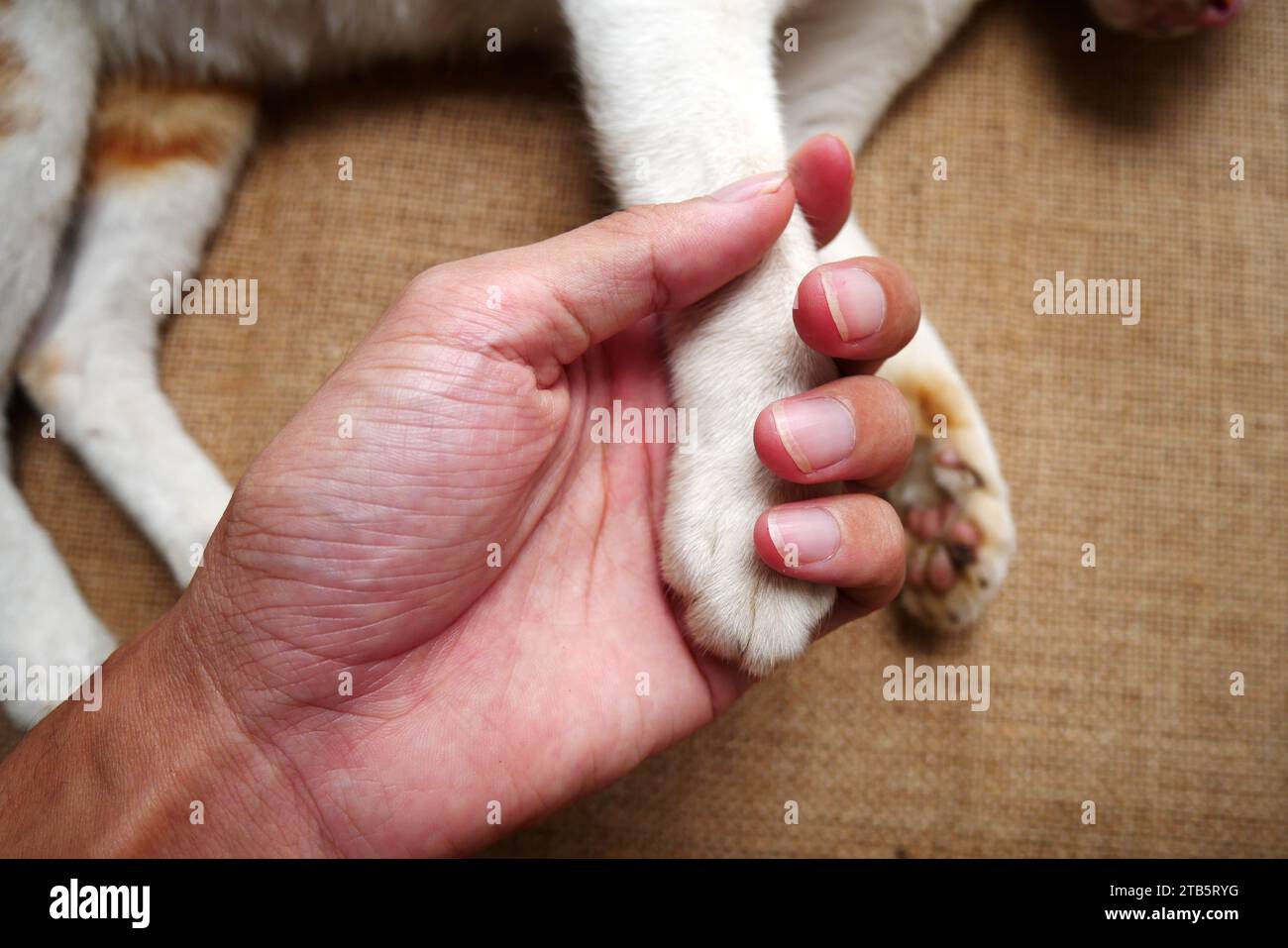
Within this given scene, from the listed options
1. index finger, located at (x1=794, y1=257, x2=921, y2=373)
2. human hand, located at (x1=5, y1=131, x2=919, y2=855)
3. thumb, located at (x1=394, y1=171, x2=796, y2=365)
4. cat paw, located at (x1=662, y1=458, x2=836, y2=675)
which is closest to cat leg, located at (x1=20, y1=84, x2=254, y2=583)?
human hand, located at (x1=5, y1=131, x2=919, y2=855)

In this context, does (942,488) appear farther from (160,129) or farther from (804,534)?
(160,129)

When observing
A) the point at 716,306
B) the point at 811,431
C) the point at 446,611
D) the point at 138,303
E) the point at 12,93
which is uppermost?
the point at 12,93

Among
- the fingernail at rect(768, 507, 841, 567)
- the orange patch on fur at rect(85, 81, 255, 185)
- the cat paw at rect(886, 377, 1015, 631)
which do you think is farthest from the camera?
the orange patch on fur at rect(85, 81, 255, 185)

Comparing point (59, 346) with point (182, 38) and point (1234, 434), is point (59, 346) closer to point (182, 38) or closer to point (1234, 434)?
point (182, 38)

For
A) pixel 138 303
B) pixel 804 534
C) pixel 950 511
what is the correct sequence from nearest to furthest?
1. pixel 804 534
2. pixel 950 511
3. pixel 138 303

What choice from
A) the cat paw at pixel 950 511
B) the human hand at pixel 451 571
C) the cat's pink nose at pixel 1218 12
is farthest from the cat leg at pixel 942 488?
the cat's pink nose at pixel 1218 12

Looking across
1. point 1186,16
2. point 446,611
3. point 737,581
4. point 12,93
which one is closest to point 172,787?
point 446,611

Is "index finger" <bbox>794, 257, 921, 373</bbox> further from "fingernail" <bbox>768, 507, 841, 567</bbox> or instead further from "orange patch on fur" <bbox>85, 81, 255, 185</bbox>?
"orange patch on fur" <bbox>85, 81, 255, 185</bbox>
